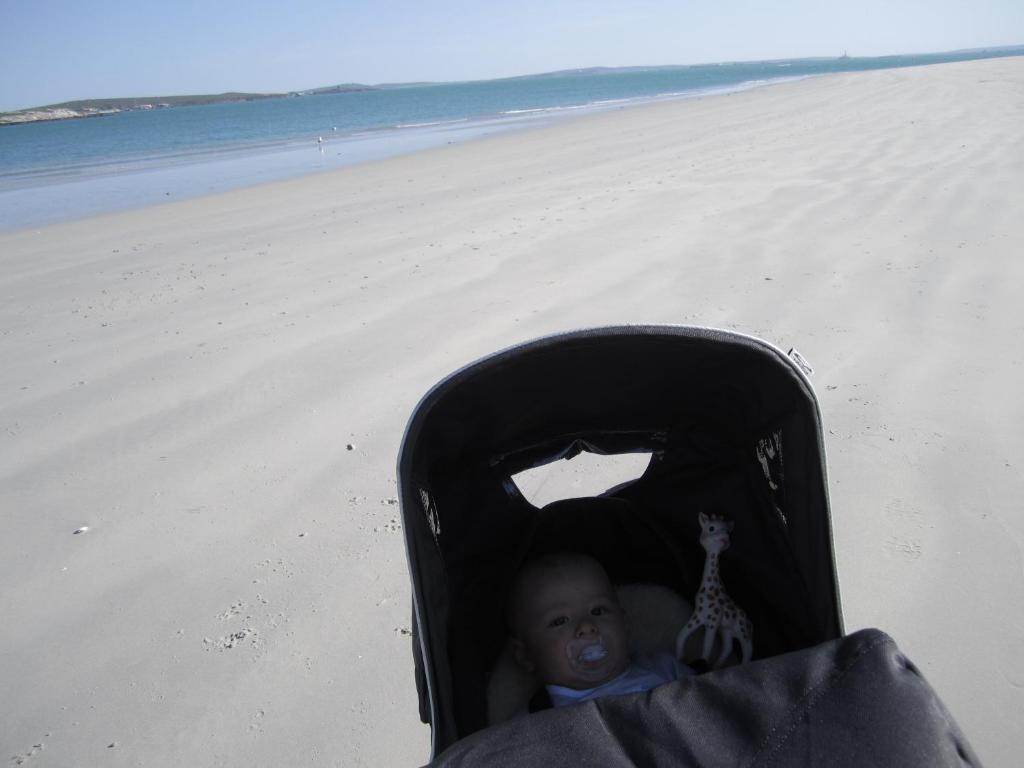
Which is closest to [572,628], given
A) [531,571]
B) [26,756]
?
[531,571]

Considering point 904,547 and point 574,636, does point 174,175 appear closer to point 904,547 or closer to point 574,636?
point 904,547

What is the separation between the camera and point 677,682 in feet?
4.61

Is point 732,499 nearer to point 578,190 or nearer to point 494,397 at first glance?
point 494,397

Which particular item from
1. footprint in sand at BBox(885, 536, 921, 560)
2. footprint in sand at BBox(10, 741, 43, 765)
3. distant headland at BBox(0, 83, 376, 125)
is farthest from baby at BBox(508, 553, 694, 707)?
distant headland at BBox(0, 83, 376, 125)

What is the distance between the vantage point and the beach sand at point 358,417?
2.16 m

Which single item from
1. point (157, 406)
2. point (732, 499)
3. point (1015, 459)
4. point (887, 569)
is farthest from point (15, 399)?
point (1015, 459)

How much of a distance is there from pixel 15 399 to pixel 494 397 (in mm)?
3254

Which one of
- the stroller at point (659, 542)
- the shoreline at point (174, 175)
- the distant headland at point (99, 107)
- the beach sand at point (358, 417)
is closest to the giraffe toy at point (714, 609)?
the stroller at point (659, 542)

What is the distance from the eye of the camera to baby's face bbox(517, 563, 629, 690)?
5.97ft

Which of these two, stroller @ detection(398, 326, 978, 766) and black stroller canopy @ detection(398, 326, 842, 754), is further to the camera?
black stroller canopy @ detection(398, 326, 842, 754)

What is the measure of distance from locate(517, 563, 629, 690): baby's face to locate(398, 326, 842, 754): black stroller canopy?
11cm

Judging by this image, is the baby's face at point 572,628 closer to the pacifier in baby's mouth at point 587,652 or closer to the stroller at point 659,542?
the pacifier in baby's mouth at point 587,652

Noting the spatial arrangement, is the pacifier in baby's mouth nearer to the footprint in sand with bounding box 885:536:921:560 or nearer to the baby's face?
the baby's face

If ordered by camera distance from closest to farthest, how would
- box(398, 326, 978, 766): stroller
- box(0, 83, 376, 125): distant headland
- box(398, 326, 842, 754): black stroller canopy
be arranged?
box(398, 326, 978, 766): stroller, box(398, 326, 842, 754): black stroller canopy, box(0, 83, 376, 125): distant headland
